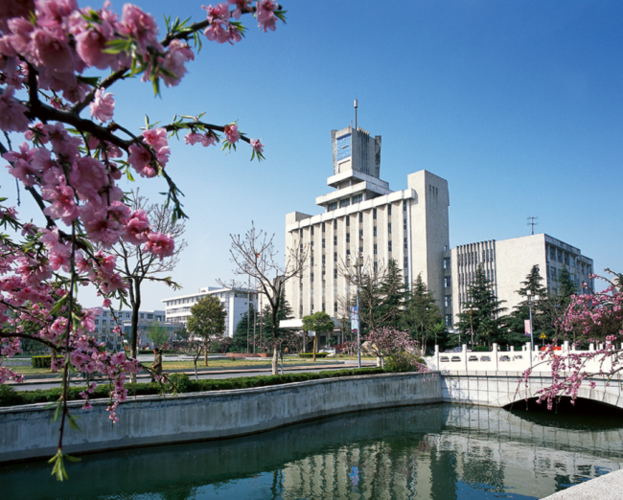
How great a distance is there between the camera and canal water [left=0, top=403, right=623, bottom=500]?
36.7 ft

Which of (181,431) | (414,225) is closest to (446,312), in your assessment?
(414,225)

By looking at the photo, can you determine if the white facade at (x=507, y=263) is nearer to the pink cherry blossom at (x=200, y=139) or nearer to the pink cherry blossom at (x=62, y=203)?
the pink cherry blossom at (x=200, y=139)

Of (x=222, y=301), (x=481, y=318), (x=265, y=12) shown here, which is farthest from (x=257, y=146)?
(x=222, y=301)

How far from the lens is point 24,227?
399 centimetres

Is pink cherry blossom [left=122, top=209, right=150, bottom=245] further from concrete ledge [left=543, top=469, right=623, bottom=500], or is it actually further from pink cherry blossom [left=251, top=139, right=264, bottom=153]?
concrete ledge [left=543, top=469, right=623, bottom=500]

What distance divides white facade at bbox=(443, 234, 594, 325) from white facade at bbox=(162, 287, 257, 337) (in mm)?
41310

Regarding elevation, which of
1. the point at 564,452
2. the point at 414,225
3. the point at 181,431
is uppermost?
the point at 414,225

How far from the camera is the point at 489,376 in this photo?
25.0m

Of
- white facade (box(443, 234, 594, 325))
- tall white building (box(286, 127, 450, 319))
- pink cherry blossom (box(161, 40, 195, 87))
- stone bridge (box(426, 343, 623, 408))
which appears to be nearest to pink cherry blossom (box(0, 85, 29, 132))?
pink cherry blossom (box(161, 40, 195, 87))

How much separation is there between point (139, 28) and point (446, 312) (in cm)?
6519

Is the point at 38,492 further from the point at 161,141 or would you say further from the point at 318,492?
the point at 161,141

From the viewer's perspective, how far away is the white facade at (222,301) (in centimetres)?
10631

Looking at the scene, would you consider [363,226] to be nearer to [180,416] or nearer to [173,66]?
[180,416]

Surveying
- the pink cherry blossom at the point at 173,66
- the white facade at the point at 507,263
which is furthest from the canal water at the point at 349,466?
the white facade at the point at 507,263
